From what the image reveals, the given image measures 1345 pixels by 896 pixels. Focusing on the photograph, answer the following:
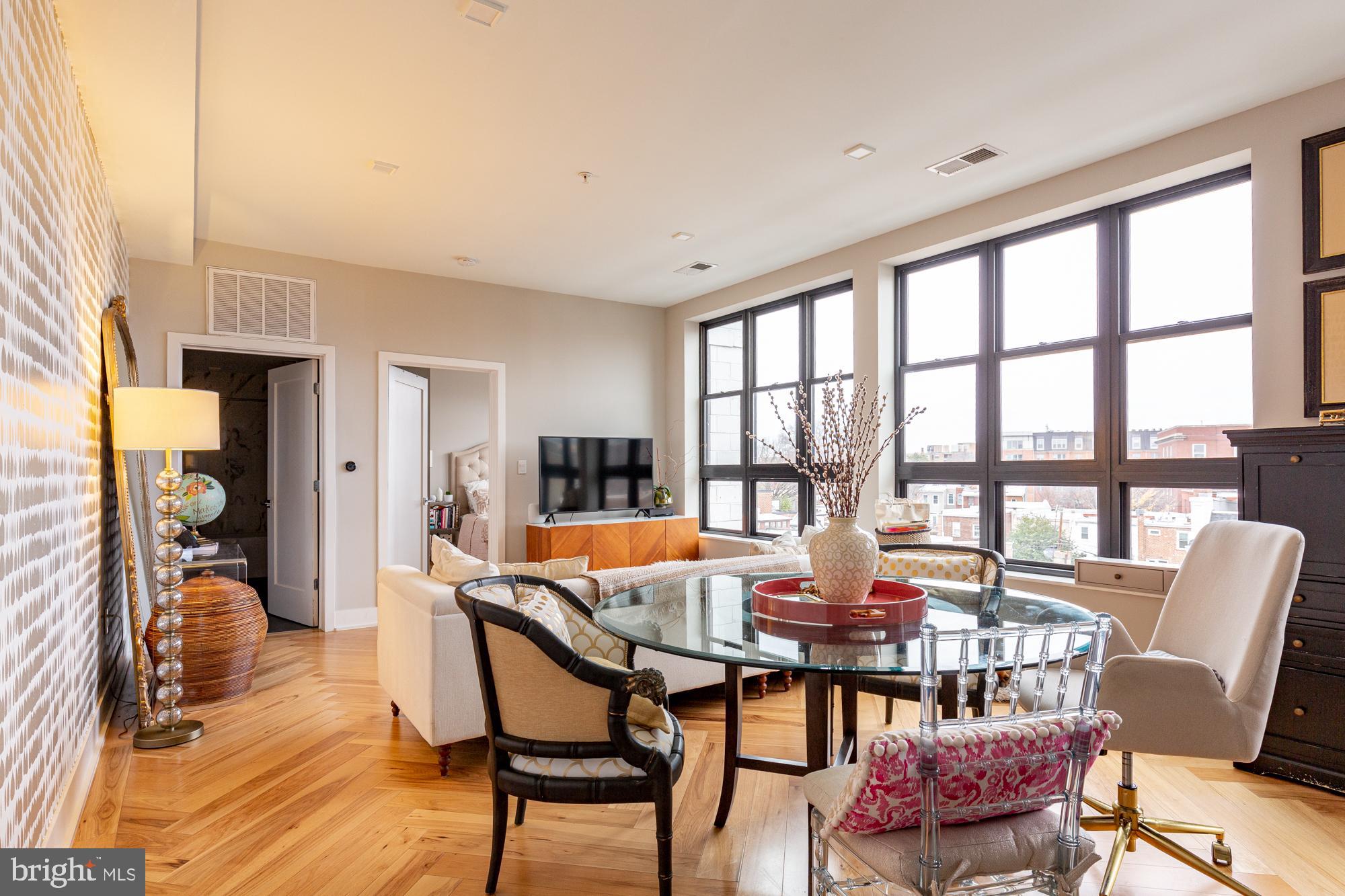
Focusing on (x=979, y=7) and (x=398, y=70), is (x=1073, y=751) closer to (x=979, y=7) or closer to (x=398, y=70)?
(x=979, y=7)

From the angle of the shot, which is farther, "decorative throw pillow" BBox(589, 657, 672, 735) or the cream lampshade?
the cream lampshade

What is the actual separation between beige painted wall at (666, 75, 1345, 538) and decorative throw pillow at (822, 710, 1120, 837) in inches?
102

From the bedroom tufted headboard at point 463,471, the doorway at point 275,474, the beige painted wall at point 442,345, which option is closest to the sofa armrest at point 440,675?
the doorway at point 275,474

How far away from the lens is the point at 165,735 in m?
3.05

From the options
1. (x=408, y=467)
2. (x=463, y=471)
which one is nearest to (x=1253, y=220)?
(x=408, y=467)

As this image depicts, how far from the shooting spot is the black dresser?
2.60 meters

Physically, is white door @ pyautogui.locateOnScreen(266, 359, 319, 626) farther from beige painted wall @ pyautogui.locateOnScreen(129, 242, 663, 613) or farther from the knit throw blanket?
the knit throw blanket

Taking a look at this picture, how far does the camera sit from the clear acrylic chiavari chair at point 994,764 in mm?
1254

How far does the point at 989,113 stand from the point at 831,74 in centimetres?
84

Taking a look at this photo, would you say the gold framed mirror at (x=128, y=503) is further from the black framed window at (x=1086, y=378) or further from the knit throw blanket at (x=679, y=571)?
the black framed window at (x=1086, y=378)

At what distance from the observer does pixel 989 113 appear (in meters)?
3.21

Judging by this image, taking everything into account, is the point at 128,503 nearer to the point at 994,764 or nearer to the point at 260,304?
the point at 260,304

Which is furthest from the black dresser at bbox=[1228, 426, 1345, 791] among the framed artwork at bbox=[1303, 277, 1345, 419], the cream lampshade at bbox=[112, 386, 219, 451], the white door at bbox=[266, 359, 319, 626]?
the white door at bbox=[266, 359, 319, 626]

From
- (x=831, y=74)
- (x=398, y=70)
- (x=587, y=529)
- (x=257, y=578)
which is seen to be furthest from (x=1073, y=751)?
(x=257, y=578)
